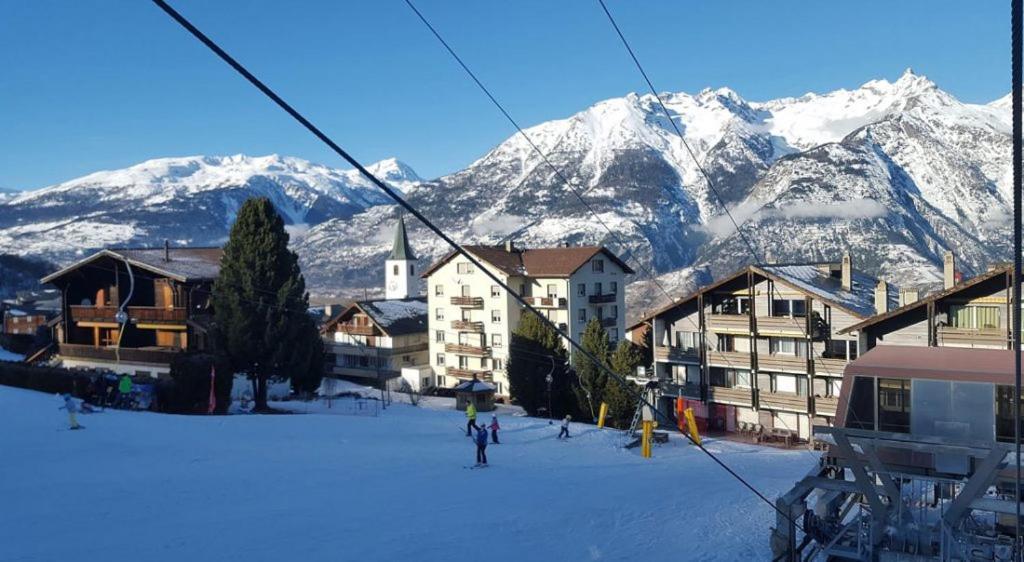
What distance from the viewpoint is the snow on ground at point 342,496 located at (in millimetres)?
14023

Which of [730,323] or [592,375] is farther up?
[730,323]

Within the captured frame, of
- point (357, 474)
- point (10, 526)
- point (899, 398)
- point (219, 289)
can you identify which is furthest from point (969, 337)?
point (10, 526)

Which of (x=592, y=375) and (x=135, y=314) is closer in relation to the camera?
(x=135, y=314)

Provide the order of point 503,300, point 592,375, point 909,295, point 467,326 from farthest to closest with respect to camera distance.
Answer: point 467,326 < point 503,300 < point 592,375 < point 909,295

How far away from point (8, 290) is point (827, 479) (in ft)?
517

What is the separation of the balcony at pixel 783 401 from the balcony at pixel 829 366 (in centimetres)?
182

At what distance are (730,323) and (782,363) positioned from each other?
12.8 feet

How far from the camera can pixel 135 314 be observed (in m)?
43.1

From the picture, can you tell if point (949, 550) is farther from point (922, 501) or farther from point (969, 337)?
point (969, 337)

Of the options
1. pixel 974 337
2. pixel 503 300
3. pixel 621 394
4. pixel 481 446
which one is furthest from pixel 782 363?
pixel 481 446

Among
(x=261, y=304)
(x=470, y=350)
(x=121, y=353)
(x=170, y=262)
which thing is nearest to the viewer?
(x=261, y=304)

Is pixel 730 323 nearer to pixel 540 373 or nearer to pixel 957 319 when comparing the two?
pixel 540 373

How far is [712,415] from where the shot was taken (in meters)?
47.6

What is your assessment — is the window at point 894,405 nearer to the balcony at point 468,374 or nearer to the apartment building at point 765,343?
the apartment building at point 765,343
